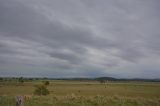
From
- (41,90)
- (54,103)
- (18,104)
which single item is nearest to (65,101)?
(54,103)

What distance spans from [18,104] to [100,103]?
555 inches

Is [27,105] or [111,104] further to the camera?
[111,104]

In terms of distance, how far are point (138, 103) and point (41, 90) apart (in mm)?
28054

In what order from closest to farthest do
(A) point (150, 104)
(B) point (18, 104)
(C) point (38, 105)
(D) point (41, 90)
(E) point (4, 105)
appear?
(B) point (18, 104)
(E) point (4, 105)
(C) point (38, 105)
(A) point (150, 104)
(D) point (41, 90)

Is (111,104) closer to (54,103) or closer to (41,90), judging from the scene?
(54,103)

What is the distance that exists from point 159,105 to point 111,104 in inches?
150

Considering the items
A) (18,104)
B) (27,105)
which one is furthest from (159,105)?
(18,104)

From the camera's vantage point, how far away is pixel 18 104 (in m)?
9.04

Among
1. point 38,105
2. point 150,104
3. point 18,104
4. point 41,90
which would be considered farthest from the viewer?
point 41,90

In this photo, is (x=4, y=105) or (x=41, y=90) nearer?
(x=4, y=105)

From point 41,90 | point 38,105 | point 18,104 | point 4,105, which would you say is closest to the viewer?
point 18,104

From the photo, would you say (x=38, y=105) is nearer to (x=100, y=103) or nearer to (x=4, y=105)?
(x=4, y=105)

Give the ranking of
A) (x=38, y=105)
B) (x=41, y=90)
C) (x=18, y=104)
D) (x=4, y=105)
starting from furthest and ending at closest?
(x=41, y=90), (x=38, y=105), (x=4, y=105), (x=18, y=104)

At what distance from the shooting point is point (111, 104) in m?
22.2
